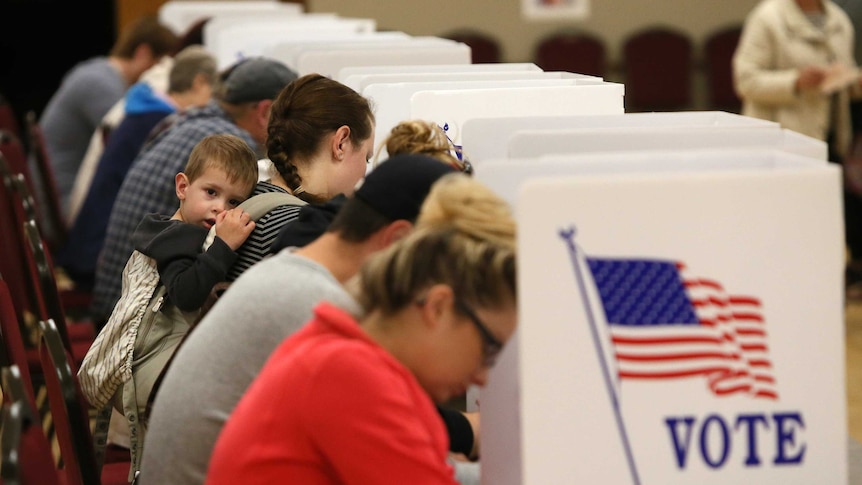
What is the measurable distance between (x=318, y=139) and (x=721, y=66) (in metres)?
8.19

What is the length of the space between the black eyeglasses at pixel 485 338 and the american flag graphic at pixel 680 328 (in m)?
0.14

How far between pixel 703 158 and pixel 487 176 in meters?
0.27

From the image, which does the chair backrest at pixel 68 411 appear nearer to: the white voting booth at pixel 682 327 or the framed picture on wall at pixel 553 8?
the white voting booth at pixel 682 327

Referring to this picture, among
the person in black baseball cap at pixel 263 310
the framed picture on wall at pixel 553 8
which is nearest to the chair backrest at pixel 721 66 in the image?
the framed picture on wall at pixel 553 8

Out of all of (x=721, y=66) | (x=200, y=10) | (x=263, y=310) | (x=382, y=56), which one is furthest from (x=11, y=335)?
(x=721, y=66)

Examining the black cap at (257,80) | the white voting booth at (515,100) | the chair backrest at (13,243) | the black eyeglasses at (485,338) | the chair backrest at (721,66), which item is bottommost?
the chair backrest at (721,66)

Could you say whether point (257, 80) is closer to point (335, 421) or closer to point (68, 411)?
point (68, 411)

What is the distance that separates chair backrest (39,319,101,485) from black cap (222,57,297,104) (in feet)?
5.09

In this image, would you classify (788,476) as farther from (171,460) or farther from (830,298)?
(171,460)

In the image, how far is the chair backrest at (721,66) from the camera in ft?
33.8

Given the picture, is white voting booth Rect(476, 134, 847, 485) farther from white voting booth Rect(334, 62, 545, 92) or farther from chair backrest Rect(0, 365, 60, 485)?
white voting booth Rect(334, 62, 545, 92)

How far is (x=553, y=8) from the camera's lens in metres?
10.5

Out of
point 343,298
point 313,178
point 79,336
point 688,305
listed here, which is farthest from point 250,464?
point 79,336

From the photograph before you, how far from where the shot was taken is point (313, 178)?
8.83 feet
